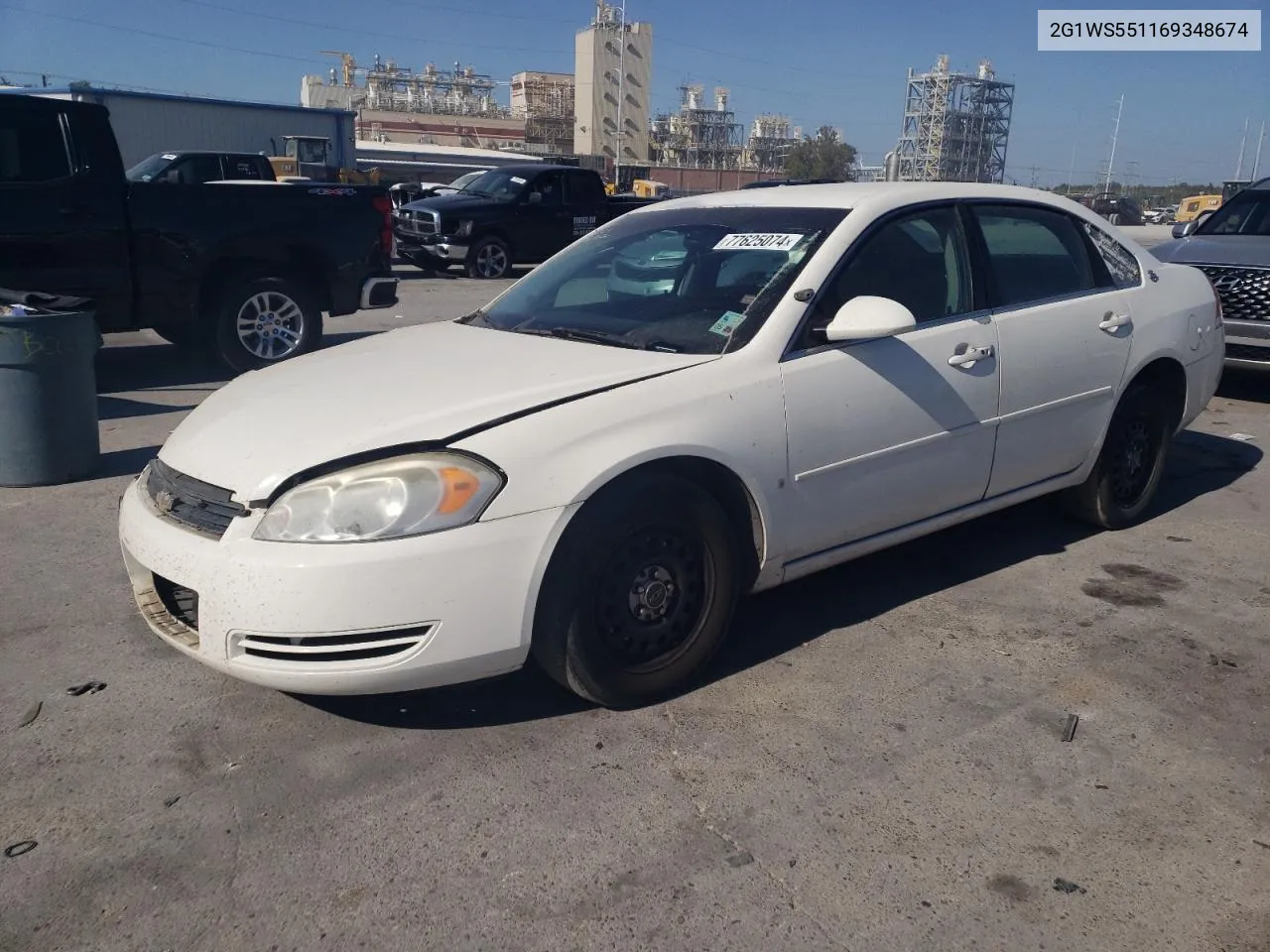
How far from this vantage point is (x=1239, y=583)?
465 cm

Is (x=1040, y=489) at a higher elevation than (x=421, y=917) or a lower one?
higher

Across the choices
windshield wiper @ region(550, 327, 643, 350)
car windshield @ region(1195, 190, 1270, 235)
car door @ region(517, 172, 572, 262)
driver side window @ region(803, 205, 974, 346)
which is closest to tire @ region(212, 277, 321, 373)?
windshield wiper @ region(550, 327, 643, 350)

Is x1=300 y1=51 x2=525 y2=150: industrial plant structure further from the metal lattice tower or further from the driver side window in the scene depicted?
the driver side window

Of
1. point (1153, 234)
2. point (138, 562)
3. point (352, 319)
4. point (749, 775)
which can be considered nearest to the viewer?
point (749, 775)

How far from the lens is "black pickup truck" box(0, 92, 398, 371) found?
7414mm

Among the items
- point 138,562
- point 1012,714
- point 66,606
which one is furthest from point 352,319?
point 1012,714

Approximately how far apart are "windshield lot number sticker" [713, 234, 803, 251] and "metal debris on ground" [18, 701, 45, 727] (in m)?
2.78

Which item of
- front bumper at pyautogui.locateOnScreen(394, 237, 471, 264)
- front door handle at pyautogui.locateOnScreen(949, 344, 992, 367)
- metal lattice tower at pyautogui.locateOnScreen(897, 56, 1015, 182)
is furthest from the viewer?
metal lattice tower at pyautogui.locateOnScreen(897, 56, 1015, 182)

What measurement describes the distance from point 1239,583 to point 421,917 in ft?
12.5

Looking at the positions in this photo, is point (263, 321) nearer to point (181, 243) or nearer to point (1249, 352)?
point (181, 243)

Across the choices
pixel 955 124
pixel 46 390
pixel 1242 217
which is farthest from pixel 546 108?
pixel 46 390

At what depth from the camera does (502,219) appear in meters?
18.0

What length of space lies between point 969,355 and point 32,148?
6.58 meters

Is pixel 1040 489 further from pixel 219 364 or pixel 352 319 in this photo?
pixel 352 319
